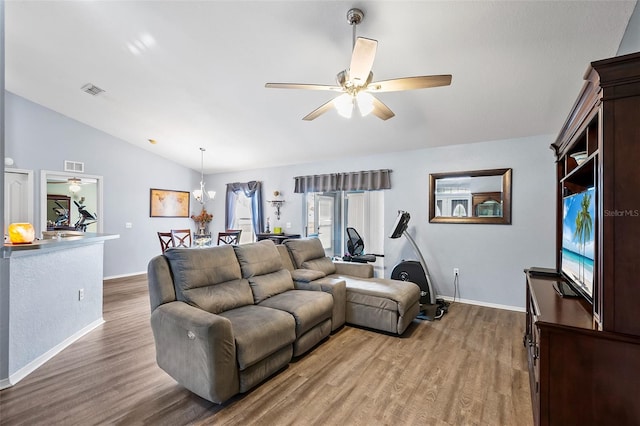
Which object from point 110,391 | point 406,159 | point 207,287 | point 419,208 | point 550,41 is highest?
point 550,41

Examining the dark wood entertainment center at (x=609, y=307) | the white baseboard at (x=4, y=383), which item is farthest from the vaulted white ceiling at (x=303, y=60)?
the white baseboard at (x=4, y=383)

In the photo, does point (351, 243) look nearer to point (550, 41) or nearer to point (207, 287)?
point (207, 287)

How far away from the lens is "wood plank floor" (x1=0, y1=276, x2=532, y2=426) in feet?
6.25

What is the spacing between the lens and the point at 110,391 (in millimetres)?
2180

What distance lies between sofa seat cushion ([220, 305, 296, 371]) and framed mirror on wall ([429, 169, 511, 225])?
10.5 ft

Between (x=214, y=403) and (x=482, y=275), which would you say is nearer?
(x=214, y=403)

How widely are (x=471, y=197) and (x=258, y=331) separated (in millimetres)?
3799

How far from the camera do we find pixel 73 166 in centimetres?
543

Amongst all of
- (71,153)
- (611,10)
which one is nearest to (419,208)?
(611,10)

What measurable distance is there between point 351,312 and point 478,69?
2926 millimetres

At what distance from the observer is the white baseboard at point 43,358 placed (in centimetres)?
225

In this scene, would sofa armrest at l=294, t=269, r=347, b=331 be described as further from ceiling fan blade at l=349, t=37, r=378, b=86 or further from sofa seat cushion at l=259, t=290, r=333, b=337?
ceiling fan blade at l=349, t=37, r=378, b=86
